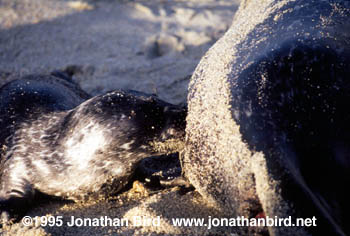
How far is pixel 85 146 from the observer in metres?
2.44

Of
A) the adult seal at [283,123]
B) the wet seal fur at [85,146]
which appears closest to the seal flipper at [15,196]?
the wet seal fur at [85,146]

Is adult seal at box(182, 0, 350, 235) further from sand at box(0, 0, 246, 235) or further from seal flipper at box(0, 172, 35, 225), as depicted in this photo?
seal flipper at box(0, 172, 35, 225)

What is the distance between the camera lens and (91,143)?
7.95ft

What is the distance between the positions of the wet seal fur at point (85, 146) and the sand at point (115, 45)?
5.3 inches

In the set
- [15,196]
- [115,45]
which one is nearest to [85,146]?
[15,196]

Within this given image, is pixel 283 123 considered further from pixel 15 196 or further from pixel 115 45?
pixel 115 45

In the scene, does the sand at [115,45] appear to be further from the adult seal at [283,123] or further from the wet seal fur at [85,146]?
the adult seal at [283,123]

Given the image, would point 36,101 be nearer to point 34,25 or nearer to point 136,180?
point 136,180

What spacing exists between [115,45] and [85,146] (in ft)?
9.45

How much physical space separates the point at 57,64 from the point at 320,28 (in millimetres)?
3471

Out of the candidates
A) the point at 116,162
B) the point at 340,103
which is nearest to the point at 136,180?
the point at 116,162

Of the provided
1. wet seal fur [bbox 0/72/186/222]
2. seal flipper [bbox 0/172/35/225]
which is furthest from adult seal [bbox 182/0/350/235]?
seal flipper [bbox 0/172/35/225]

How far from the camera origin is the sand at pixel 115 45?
8.22 feet

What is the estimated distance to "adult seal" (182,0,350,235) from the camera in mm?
1619
